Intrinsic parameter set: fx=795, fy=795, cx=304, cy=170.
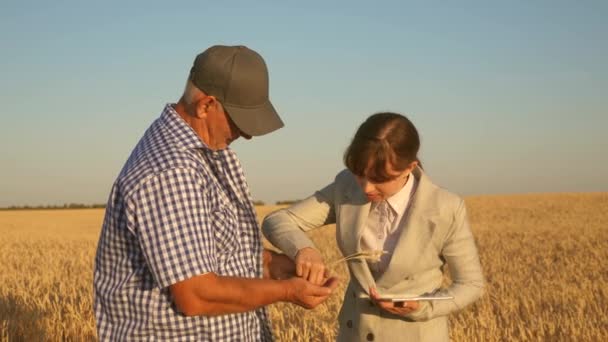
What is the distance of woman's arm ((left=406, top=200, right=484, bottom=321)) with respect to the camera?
3420 mm

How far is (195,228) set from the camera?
2533 mm

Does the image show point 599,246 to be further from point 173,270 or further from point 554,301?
point 173,270

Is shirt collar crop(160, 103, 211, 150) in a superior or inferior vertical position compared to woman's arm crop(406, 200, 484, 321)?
superior

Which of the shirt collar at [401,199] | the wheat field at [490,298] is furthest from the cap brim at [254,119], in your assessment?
the wheat field at [490,298]

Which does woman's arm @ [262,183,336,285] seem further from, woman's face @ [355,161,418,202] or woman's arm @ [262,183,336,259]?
woman's face @ [355,161,418,202]

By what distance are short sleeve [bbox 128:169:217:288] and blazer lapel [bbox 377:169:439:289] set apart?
111cm

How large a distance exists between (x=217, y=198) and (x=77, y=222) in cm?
4281

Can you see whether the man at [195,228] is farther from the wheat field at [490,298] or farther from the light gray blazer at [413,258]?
the wheat field at [490,298]

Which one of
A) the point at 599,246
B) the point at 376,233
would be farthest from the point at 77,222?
the point at 376,233

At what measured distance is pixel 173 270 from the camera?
2508 mm

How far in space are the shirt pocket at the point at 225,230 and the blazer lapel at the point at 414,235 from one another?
2.84 feet

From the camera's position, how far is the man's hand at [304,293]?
2.80 metres

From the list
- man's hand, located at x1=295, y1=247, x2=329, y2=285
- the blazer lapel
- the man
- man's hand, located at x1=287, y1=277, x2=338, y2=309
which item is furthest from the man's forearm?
the blazer lapel

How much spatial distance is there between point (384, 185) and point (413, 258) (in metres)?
0.35
